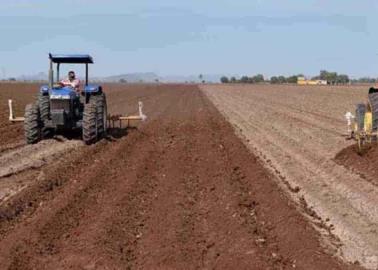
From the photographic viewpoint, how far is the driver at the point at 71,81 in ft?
55.8

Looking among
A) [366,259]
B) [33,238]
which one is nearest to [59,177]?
[33,238]

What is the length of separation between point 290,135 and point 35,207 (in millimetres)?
11184

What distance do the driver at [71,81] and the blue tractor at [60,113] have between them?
16cm

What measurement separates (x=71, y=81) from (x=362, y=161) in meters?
7.77

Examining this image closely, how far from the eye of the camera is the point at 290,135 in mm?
19172

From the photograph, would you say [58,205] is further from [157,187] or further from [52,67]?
[52,67]

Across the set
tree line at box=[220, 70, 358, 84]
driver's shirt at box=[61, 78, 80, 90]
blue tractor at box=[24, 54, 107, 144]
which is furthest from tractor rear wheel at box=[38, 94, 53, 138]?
tree line at box=[220, 70, 358, 84]

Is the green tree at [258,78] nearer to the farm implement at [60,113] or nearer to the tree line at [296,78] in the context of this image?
the tree line at [296,78]

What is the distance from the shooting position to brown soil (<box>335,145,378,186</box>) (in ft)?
38.2

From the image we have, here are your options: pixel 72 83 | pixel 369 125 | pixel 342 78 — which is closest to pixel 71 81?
pixel 72 83

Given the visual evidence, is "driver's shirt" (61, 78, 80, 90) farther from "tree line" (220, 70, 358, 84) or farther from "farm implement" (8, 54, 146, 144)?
"tree line" (220, 70, 358, 84)

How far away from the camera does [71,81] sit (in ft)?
56.1

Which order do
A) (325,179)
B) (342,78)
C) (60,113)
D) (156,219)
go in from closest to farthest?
(156,219) < (325,179) < (60,113) < (342,78)

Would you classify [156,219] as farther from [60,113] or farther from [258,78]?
[258,78]
